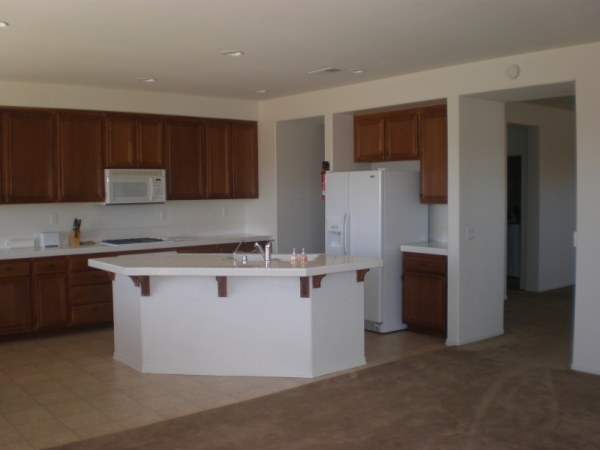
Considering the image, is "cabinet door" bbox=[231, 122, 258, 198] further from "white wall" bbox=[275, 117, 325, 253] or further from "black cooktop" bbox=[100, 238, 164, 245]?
"black cooktop" bbox=[100, 238, 164, 245]

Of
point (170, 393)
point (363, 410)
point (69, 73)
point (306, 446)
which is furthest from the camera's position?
point (69, 73)

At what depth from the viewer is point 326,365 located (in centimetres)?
498

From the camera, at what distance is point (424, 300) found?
6.21 m

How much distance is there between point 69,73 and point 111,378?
2.82m

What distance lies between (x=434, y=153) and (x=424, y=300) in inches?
55.3

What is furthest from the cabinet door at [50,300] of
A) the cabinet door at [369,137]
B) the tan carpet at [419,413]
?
the cabinet door at [369,137]

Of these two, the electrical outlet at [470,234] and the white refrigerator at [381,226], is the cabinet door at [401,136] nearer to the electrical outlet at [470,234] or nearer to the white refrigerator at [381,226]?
the white refrigerator at [381,226]

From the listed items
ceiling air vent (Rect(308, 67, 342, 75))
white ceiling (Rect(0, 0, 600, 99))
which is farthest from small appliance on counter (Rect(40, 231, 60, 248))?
ceiling air vent (Rect(308, 67, 342, 75))

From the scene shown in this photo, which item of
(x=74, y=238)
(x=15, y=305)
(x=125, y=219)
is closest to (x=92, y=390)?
(x=15, y=305)

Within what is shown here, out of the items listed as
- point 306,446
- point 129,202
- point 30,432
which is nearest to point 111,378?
point 30,432

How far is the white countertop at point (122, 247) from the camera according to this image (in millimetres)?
6133

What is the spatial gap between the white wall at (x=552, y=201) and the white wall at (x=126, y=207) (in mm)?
3607

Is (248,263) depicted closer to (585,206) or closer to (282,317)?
(282,317)

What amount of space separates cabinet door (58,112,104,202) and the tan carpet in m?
3.34
